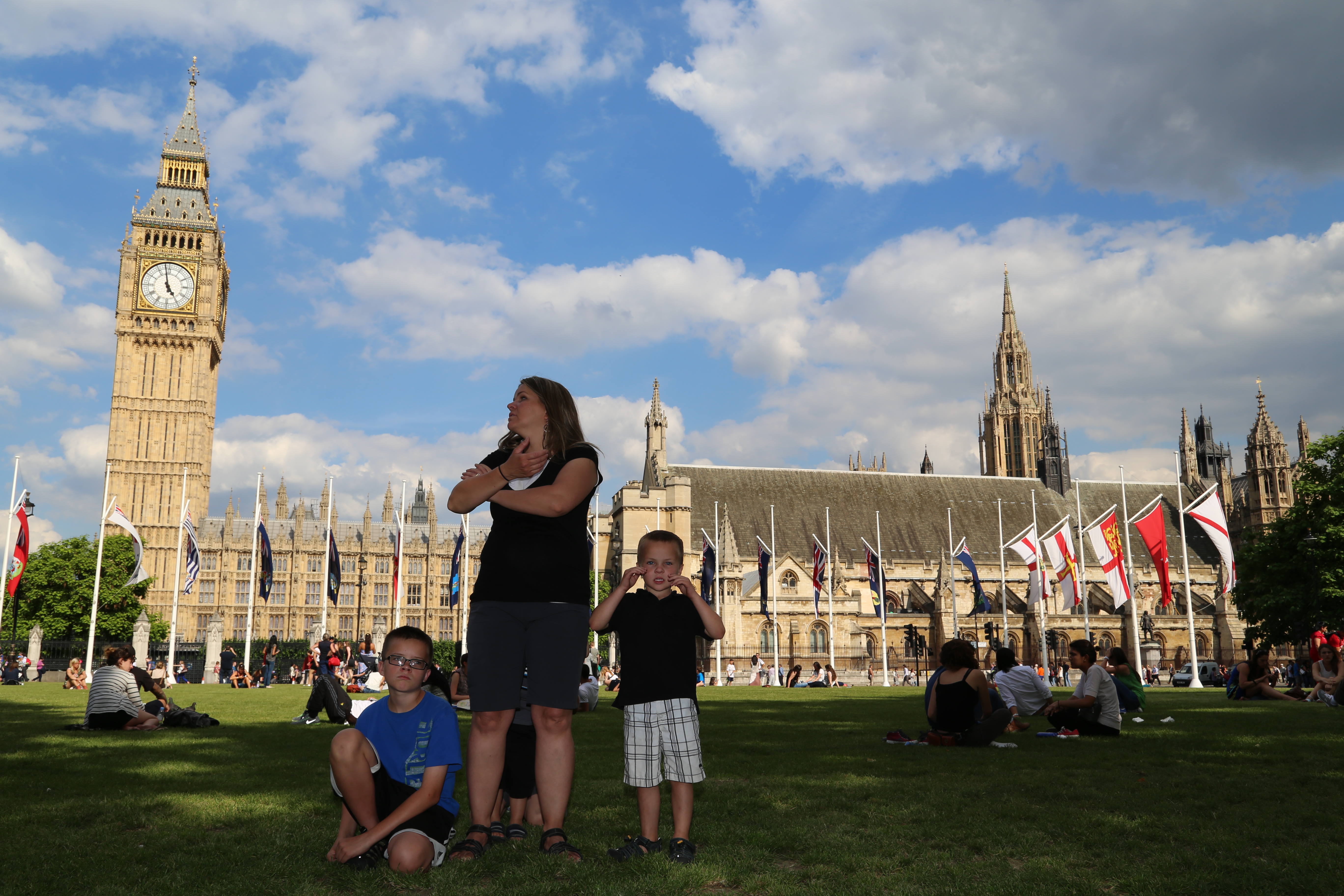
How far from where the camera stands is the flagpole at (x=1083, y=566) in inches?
1756

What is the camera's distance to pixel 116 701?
1173cm

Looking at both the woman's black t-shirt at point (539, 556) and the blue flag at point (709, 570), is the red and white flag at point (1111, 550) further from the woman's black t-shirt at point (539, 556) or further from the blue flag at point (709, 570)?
the woman's black t-shirt at point (539, 556)

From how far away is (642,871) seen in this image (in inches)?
174

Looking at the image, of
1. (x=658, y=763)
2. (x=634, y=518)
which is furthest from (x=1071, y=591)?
(x=658, y=763)

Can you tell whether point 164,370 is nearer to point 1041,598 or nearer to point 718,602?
point 718,602

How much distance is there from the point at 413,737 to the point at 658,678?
4.27 feet

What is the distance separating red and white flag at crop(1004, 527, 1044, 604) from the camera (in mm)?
37125

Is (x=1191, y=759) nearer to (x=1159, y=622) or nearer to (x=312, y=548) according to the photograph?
(x=1159, y=622)

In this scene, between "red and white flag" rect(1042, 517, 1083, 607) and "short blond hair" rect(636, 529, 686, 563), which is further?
"red and white flag" rect(1042, 517, 1083, 607)

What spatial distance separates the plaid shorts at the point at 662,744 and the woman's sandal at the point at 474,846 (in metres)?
0.78

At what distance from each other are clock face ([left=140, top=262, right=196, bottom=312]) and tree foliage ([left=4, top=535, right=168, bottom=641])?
28204 millimetres

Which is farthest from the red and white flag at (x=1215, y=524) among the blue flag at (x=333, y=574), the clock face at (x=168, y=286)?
the clock face at (x=168, y=286)

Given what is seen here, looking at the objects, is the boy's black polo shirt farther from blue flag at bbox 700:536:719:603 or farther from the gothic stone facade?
the gothic stone facade

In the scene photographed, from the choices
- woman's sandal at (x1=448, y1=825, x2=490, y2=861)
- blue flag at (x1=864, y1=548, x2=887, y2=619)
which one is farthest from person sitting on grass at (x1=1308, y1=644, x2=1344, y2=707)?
blue flag at (x1=864, y1=548, x2=887, y2=619)
